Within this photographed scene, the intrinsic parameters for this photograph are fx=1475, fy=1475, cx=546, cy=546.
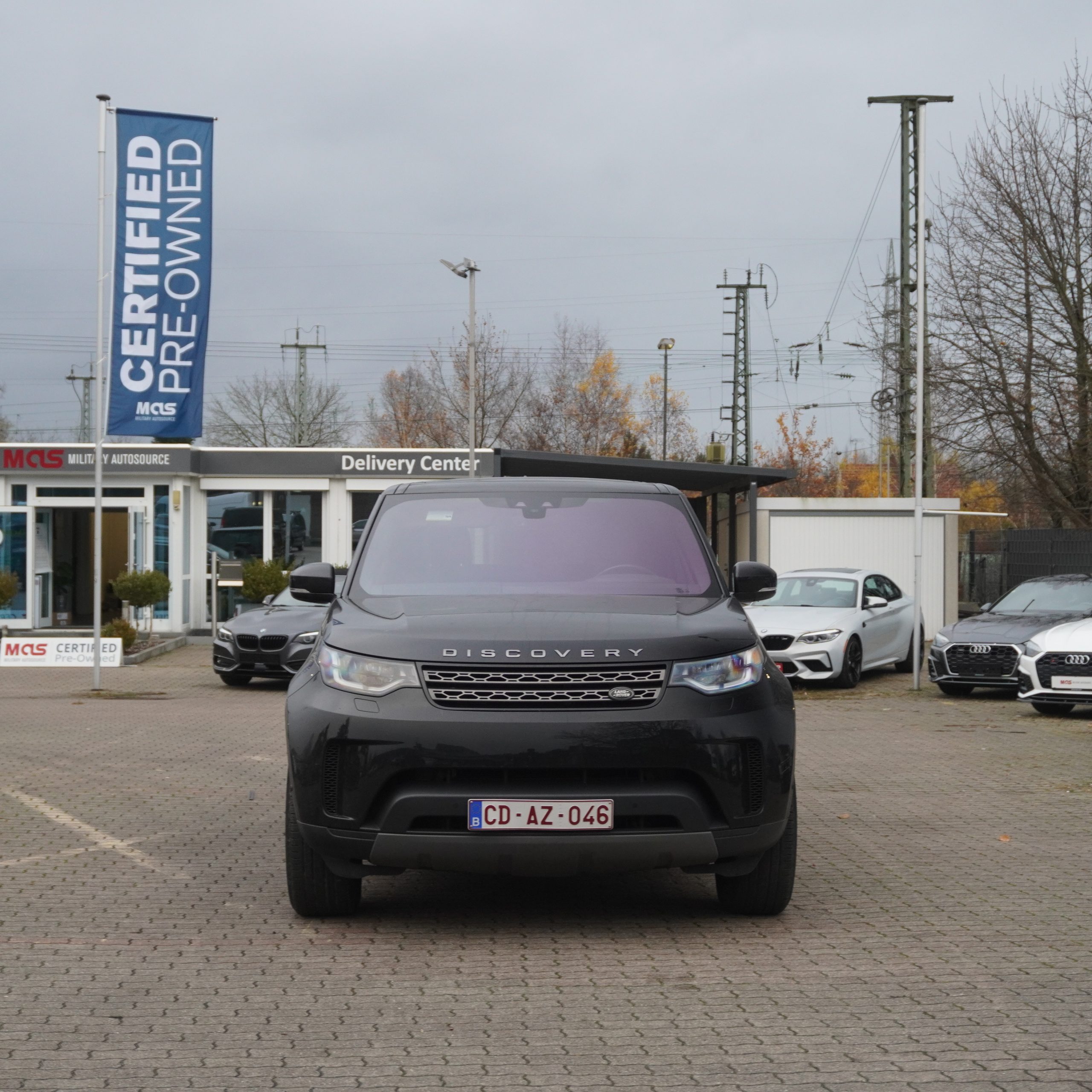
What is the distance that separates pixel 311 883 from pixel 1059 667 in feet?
36.0

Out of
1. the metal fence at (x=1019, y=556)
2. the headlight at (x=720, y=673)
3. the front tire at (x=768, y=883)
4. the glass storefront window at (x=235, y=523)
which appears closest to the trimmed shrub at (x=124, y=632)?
the glass storefront window at (x=235, y=523)

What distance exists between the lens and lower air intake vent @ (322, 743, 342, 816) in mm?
5426

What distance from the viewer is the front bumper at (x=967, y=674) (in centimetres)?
1695

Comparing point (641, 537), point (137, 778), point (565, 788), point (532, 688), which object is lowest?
point (137, 778)

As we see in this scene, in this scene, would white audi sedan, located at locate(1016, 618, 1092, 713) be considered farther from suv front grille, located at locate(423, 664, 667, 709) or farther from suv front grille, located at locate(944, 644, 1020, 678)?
suv front grille, located at locate(423, 664, 667, 709)

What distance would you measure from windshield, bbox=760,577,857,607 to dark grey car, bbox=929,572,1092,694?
1.59m

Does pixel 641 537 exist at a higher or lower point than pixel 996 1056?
higher

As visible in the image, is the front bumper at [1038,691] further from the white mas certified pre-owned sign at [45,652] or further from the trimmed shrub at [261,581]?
the trimmed shrub at [261,581]

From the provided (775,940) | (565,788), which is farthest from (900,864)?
(565,788)

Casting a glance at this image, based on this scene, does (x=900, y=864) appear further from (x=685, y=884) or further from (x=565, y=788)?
(x=565, y=788)

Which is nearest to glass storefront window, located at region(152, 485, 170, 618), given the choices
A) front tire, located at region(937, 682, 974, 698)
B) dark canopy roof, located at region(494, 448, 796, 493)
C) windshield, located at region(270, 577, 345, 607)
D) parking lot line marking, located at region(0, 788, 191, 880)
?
dark canopy roof, located at region(494, 448, 796, 493)

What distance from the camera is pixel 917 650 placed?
→ 1928 centimetres

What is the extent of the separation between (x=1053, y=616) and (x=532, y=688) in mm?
13507

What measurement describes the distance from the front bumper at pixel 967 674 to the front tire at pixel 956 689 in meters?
0.05
